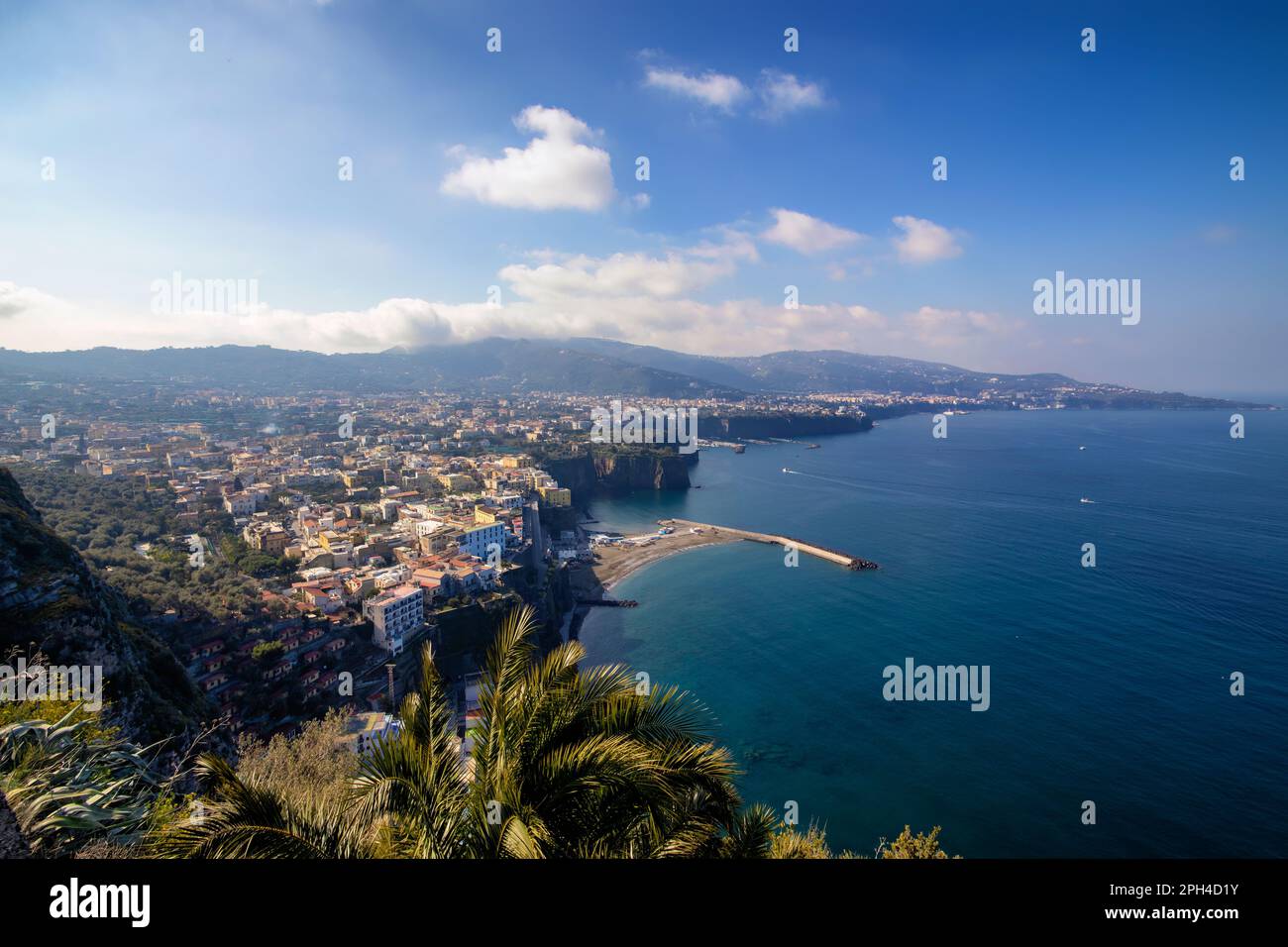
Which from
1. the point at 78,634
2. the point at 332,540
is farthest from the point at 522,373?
the point at 78,634

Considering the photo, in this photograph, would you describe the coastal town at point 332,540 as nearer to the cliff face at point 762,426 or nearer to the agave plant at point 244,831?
the agave plant at point 244,831

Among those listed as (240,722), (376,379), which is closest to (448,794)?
(240,722)

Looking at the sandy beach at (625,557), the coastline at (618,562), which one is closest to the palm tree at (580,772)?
the coastline at (618,562)

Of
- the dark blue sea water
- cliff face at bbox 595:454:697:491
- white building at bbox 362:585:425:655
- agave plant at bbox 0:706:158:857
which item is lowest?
the dark blue sea water

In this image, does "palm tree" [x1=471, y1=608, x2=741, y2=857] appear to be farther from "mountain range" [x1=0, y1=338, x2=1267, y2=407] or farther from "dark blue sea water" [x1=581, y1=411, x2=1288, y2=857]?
"mountain range" [x1=0, y1=338, x2=1267, y2=407]

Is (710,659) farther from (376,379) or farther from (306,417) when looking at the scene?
(376,379)

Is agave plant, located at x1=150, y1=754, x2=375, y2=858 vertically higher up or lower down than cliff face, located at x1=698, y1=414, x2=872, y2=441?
lower down

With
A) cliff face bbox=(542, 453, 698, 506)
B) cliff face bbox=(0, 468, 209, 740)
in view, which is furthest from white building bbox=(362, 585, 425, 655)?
cliff face bbox=(542, 453, 698, 506)
